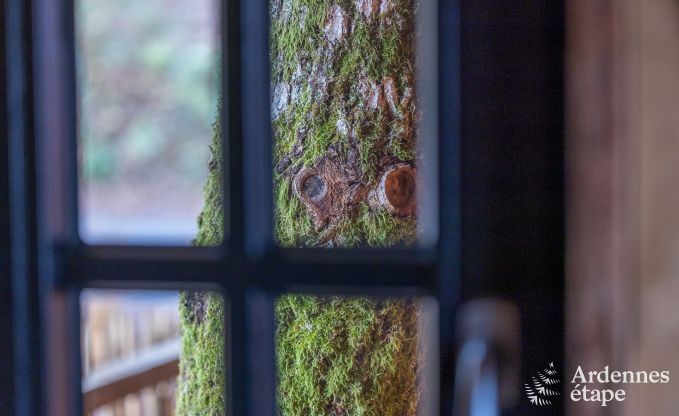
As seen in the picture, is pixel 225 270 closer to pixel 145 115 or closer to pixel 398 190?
pixel 398 190

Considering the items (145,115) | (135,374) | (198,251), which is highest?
(145,115)

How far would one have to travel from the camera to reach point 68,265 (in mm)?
558

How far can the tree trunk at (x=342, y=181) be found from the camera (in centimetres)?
53

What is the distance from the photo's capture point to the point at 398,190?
533 millimetres

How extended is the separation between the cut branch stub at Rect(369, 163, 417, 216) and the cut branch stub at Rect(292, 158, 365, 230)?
0.02 m

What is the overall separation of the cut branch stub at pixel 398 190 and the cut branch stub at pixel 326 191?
0.8 inches

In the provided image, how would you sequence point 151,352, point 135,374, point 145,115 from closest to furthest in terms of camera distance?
point 135,374
point 151,352
point 145,115

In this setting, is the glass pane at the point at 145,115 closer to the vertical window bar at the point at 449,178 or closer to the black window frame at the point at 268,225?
the black window frame at the point at 268,225

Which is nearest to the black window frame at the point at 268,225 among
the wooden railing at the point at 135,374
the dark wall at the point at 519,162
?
the dark wall at the point at 519,162

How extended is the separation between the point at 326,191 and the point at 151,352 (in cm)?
148

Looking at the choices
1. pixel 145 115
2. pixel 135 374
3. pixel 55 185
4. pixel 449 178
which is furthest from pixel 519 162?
pixel 145 115

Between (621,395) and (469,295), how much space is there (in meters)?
0.14

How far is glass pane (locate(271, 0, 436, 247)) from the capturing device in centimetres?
53

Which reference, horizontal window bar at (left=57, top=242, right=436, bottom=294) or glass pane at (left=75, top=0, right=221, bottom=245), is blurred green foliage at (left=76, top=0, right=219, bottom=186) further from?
horizontal window bar at (left=57, top=242, right=436, bottom=294)
